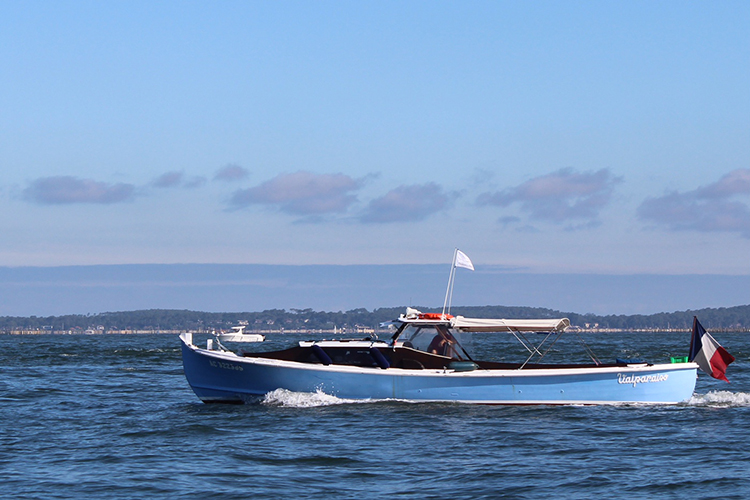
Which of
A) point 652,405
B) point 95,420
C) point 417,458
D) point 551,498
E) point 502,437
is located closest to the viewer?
point 551,498

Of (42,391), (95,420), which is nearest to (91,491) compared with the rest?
(95,420)

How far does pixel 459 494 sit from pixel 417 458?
3.51 meters

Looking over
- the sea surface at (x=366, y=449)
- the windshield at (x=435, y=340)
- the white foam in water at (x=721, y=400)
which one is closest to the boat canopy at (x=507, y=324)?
the windshield at (x=435, y=340)

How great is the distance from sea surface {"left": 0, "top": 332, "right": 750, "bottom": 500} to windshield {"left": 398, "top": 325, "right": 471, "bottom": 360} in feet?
6.19

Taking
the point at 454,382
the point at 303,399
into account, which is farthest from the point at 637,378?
the point at 303,399

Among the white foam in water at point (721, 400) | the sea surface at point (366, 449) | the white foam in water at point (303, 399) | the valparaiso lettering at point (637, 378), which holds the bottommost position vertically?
the sea surface at point (366, 449)

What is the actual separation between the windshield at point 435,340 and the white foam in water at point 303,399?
8.20 ft

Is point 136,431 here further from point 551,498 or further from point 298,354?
point 551,498

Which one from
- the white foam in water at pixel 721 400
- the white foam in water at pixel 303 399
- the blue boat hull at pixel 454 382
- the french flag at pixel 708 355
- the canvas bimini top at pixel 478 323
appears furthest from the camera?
the white foam in water at pixel 721 400

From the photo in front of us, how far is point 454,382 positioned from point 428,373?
804 mm

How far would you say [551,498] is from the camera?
16.4m

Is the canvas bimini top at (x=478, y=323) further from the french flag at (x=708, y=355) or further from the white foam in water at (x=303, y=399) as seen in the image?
the french flag at (x=708, y=355)

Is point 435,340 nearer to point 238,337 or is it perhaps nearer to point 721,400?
point 238,337

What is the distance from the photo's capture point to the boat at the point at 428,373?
27094mm
